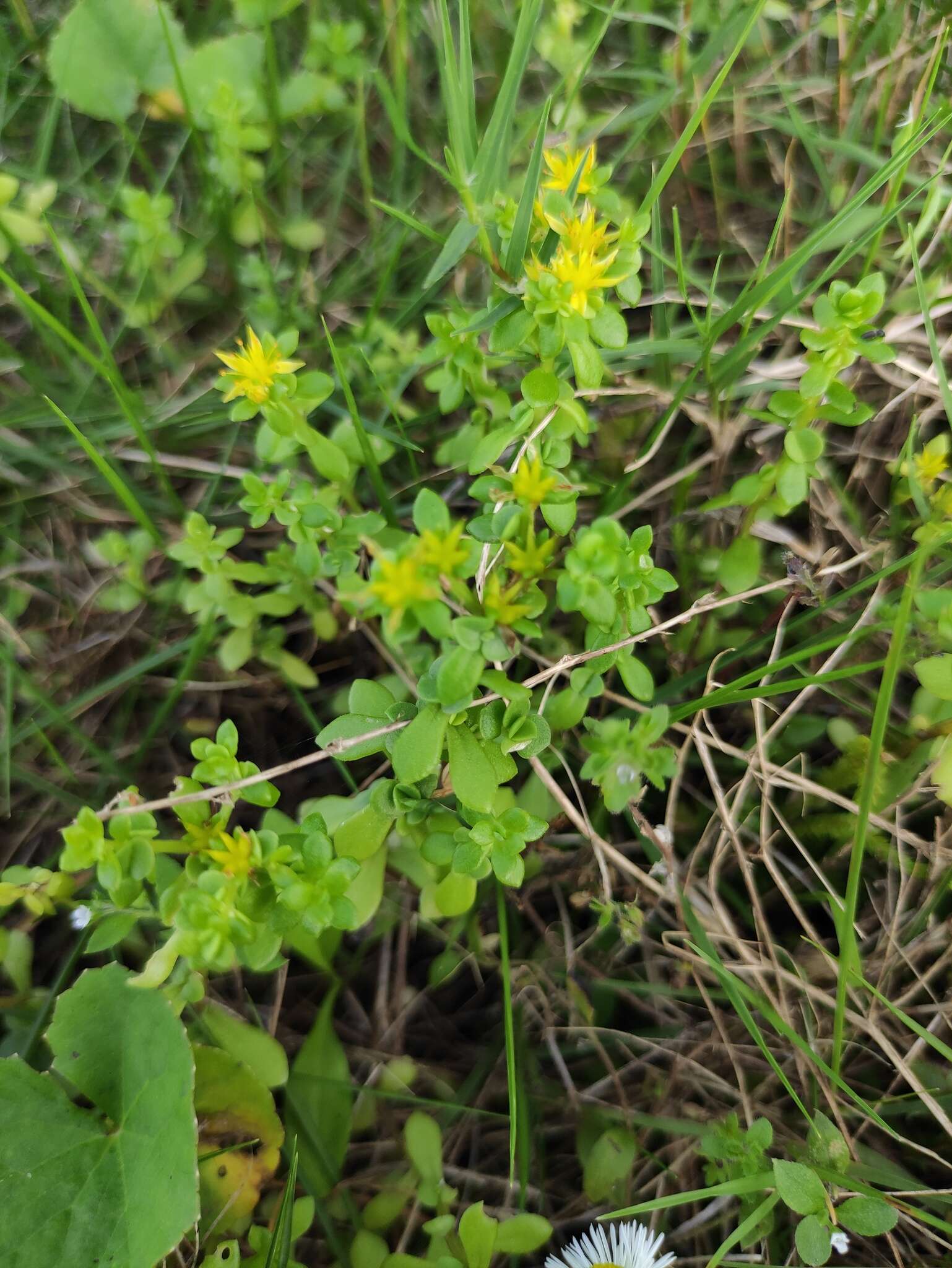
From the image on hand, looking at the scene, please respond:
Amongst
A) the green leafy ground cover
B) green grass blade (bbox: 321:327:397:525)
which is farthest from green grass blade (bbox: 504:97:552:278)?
green grass blade (bbox: 321:327:397:525)

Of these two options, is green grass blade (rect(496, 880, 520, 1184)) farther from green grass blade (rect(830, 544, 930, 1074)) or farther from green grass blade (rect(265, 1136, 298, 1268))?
green grass blade (rect(830, 544, 930, 1074))

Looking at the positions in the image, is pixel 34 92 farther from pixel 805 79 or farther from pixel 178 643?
pixel 805 79

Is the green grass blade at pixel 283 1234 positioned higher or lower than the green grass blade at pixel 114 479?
lower

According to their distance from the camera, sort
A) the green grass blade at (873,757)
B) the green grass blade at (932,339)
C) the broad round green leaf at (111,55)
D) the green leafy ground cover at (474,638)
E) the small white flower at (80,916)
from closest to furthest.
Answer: the green grass blade at (873,757), the green leafy ground cover at (474,638), the green grass blade at (932,339), the small white flower at (80,916), the broad round green leaf at (111,55)

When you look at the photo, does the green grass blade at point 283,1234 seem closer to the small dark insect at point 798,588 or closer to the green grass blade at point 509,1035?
the green grass blade at point 509,1035

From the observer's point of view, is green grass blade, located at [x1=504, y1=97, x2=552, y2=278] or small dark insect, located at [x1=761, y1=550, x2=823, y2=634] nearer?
green grass blade, located at [x1=504, y1=97, x2=552, y2=278]

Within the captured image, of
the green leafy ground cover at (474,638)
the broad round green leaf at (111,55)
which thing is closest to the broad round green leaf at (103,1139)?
the green leafy ground cover at (474,638)

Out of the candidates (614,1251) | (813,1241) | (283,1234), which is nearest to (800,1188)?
(813,1241)

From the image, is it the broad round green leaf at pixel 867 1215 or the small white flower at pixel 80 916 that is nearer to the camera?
the broad round green leaf at pixel 867 1215
